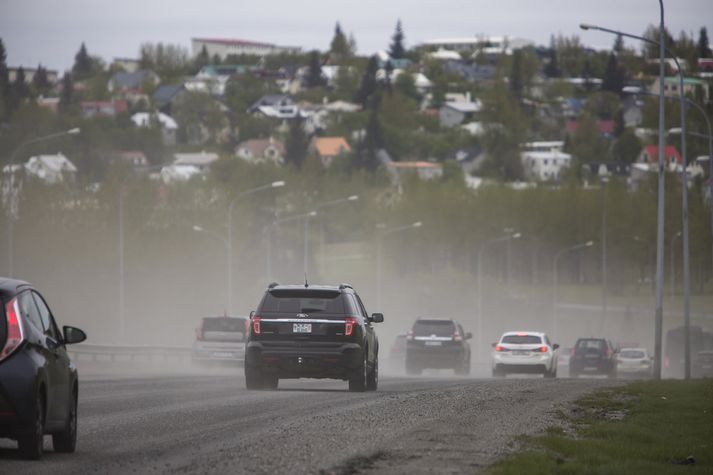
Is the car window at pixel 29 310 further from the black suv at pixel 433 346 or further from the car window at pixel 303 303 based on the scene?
the black suv at pixel 433 346

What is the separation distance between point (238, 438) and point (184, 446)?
3.32 ft

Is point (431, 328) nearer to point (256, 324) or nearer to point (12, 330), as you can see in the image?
point (256, 324)

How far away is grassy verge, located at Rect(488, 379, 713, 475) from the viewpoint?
14766mm

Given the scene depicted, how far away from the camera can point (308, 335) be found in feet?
93.6

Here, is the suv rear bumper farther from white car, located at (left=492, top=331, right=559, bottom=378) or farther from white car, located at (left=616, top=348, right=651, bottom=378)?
white car, located at (left=616, top=348, right=651, bottom=378)

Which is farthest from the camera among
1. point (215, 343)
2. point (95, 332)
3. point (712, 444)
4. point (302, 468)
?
point (95, 332)

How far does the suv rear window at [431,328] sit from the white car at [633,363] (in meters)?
14.6

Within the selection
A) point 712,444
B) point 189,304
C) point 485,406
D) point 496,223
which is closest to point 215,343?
point 485,406

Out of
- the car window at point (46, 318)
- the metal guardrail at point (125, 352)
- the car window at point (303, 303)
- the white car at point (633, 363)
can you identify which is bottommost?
the white car at point (633, 363)

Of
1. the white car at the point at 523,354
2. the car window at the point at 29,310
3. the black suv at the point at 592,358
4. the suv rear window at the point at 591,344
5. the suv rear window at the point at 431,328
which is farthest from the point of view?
the suv rear window at the point at 591,344

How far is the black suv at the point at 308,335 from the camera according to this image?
28391 mm

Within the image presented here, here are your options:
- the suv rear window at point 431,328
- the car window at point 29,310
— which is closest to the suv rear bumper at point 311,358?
the car window at point 29,310

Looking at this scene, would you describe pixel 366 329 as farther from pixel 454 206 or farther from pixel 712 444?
pixel 454 206

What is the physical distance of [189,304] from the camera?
364 ft
